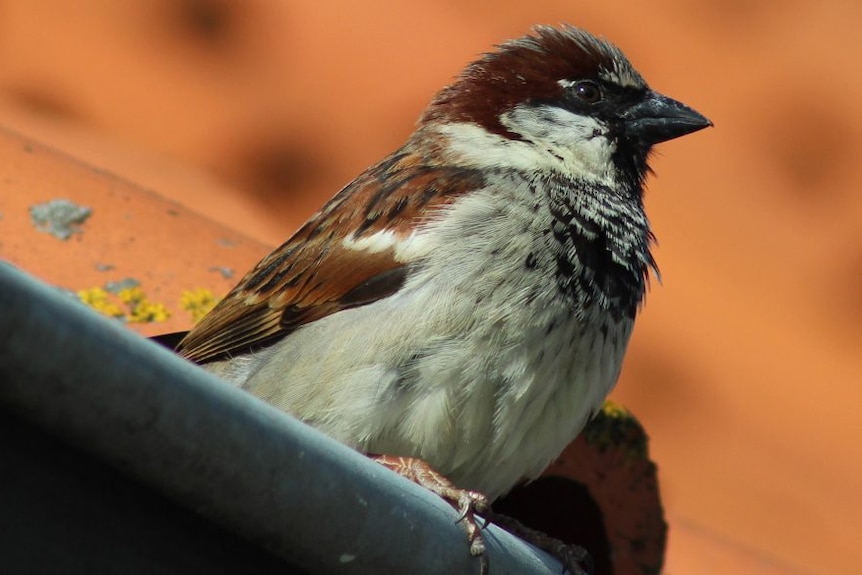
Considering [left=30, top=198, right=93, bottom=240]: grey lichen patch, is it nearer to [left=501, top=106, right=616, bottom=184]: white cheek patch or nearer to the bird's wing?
the bird's wing

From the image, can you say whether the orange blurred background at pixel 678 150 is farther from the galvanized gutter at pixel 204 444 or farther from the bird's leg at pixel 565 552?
the galvanized gutter at pixel 204 444

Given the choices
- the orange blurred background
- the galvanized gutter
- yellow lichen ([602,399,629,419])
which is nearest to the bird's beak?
the orange blurred background

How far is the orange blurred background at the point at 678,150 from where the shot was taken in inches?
92.7

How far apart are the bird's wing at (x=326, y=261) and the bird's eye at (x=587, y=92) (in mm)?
345

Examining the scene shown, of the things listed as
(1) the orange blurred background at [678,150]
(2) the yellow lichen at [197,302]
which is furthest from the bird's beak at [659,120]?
(2) the yellow lichen at [197,302]

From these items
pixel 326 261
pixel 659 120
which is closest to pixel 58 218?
pixel 326 261

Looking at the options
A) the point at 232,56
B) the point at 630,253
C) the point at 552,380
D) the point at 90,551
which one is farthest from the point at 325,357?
the point at 90,551

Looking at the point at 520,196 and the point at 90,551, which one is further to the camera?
the point at 520,196

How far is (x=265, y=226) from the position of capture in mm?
2543

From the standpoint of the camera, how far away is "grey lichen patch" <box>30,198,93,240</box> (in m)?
2.15

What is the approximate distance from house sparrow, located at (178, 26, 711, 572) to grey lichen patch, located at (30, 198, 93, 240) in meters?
0.24

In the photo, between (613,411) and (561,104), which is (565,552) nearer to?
(613,411)

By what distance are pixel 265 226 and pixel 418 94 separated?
39 centimetres

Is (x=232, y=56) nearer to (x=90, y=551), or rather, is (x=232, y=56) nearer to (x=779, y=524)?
(x=779, y=524)
